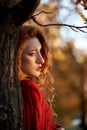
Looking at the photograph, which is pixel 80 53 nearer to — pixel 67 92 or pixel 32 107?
pixel 67 92

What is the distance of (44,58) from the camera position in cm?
415

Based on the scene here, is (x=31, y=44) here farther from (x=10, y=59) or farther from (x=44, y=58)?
(x=10, y=59)

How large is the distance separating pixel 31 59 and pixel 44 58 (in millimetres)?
220

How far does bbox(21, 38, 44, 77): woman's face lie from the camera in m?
3.96

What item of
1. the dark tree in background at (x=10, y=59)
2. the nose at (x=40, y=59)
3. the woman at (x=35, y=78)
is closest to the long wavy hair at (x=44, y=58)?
the woman at (x=35, y=78)

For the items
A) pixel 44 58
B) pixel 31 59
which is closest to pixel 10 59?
pixel 31 59

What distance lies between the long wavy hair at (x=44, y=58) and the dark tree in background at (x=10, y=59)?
0.26 meters

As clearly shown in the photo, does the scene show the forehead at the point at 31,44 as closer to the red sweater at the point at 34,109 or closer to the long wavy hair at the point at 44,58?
the long wavy hair at the point at 44,58

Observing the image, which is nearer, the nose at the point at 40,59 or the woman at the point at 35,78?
the woman at the point at 35,78

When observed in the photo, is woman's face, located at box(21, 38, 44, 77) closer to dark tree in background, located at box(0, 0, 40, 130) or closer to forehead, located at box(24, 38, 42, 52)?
forehead, located at box(24, 38, 42, 52)

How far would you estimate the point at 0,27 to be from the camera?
3596mm

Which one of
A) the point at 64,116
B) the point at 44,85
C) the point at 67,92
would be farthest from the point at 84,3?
Result: the point at 67,92

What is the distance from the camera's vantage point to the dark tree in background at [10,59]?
11.5ft

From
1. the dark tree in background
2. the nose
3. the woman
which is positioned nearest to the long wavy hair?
the woman
